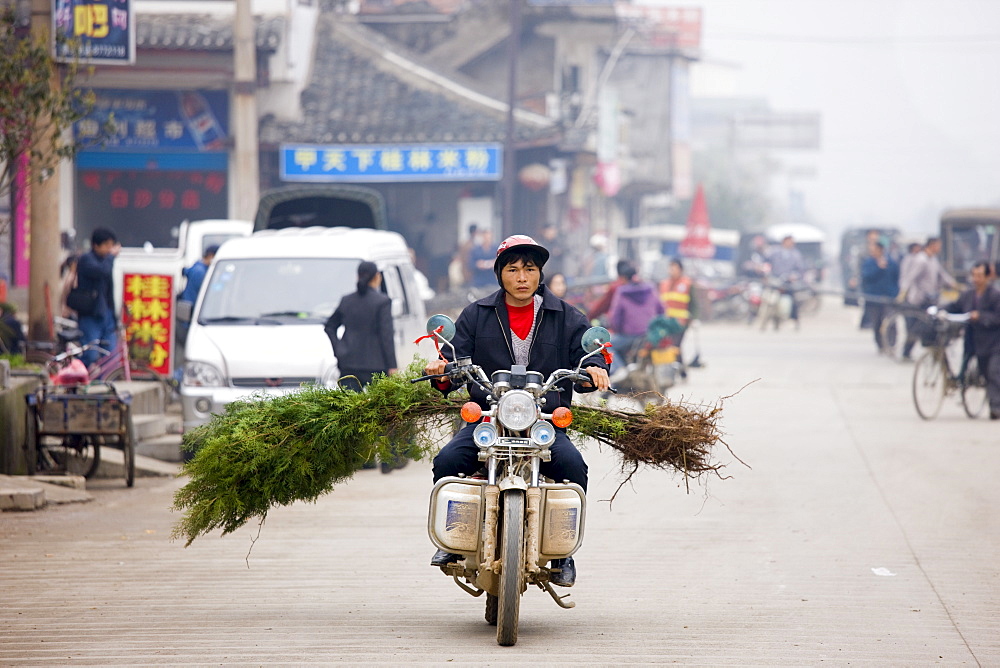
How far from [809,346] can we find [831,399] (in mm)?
10108

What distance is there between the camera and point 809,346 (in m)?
26.9

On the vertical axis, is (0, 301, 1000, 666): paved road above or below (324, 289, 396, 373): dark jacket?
below

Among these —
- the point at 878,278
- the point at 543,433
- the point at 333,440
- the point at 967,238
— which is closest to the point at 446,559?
the point at 543,433

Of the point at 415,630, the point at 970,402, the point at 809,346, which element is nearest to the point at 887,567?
the point at 415,630

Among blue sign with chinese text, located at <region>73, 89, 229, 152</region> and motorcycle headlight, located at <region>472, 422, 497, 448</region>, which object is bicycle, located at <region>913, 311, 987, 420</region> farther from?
blue sign with chinese text, located at <region>73, 89, 229, 152</region>

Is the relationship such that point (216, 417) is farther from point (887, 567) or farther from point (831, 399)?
point (831, 399)

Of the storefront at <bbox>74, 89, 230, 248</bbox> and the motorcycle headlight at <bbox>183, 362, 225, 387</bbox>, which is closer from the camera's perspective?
the motorcycle headlight at <bbox>183, 362, 225, 387</bbox>

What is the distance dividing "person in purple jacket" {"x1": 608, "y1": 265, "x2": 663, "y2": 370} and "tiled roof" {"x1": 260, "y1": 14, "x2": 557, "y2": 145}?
12892 millimetres

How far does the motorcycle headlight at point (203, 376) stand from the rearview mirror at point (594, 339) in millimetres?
6636

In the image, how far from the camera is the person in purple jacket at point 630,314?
15836mm

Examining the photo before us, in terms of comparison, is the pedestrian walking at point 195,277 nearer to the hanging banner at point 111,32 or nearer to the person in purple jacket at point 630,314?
the hanging banner at point 111,32

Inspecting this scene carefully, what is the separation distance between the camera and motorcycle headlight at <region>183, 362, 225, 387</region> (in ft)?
37.7

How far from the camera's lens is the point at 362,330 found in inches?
433

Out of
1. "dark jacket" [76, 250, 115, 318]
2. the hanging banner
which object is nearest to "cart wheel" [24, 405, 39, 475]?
"dark jacket" [76, 250, 115, 318]
